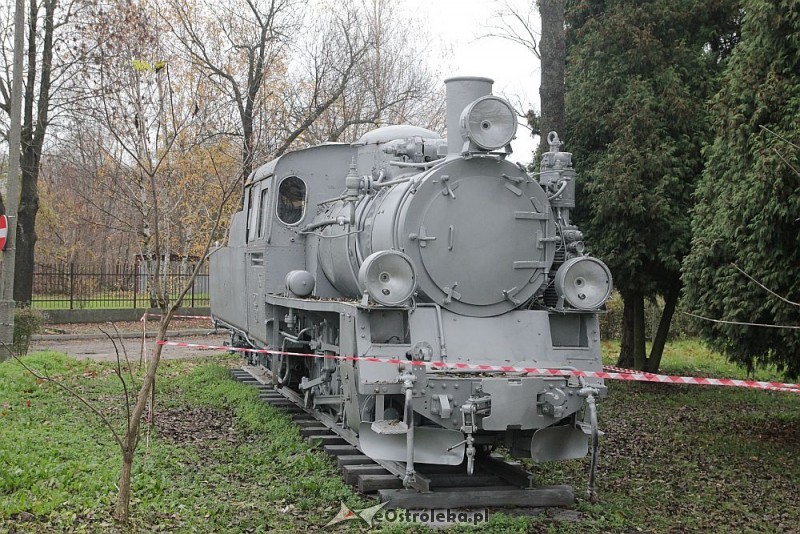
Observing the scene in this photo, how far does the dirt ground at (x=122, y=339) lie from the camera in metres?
17.9

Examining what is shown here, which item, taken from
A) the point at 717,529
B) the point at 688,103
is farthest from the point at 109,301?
the point at 717,529

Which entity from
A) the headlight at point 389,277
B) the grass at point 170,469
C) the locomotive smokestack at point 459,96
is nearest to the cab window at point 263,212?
the grass at point 170,469

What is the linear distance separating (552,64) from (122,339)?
1345 cm

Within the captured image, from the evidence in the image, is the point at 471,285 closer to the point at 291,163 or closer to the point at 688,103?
the point at 291,163

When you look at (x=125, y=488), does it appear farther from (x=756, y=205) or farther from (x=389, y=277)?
(x=756, y=205)

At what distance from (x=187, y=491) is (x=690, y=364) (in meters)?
13.9

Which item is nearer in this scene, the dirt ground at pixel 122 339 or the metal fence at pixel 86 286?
the dirt ground at pixel 122 339

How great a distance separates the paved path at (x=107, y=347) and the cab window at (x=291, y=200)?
7.18 meters

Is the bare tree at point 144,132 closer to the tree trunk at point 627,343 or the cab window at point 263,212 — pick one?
the cab window at point 263,212

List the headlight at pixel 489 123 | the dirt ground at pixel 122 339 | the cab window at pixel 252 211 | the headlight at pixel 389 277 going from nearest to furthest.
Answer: the headlight at pixel 389 277
the headlight at pixel 489 123
the cab window at pixel 252 211
the dirt ground at pixel 122 339

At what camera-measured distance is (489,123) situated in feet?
23.9

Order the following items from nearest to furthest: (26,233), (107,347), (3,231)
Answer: (3,231) → (107,347) → (26,233)

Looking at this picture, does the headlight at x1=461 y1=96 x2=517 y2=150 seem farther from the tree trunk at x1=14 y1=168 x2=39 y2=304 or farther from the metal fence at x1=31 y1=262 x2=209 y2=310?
the metal fence at x1=31 y1=262 x2=209 y2=310

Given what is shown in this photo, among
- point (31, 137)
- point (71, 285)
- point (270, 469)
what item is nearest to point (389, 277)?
point (270, 469)
